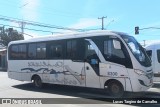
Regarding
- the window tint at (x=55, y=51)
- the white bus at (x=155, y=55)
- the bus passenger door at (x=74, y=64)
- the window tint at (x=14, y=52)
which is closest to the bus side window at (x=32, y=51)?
the window tint at (x=14, y=52)

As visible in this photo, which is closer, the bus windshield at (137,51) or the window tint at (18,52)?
the bus windshield at (137,51)

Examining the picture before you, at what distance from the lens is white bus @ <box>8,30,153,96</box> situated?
45.7 ft

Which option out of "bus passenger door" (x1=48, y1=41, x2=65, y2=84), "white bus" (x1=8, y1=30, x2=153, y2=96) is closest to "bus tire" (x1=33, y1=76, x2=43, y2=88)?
"white bus" (x1=8, y1=30, x2=153, y2=96)

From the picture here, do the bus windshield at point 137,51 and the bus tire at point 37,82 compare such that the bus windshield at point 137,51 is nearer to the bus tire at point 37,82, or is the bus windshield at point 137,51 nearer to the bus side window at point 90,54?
the bus side window at point 90,54

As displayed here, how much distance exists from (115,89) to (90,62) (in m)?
1.83

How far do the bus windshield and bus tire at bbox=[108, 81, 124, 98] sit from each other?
4.57ft

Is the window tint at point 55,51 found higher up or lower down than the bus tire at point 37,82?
higher up

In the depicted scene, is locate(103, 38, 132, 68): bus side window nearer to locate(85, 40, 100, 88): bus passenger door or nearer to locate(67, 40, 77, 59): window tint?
locate(85, 40, 100, 88): bus passenger door

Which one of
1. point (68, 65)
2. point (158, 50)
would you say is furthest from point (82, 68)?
point (158, 50)

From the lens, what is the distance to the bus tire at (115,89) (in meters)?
14.1

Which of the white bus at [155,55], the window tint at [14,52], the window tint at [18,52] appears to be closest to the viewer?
the window tint at [18,52]

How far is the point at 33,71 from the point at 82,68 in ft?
13.3

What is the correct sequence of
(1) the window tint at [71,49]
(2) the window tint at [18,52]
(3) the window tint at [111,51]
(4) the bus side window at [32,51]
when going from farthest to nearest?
(2) the window tint at [18,52] < (4) the bus side window at [32,51] < (1) the window tint at [71,49] < (3) the window tint at [111,51]

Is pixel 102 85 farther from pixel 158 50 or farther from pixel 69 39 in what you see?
pixel 158 50
